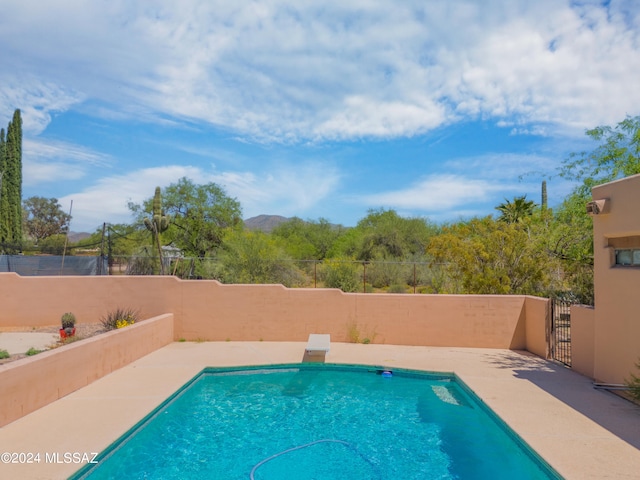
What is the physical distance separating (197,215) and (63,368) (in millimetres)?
22926

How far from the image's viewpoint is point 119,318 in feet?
36.2

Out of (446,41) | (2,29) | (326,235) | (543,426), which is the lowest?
(543,426)

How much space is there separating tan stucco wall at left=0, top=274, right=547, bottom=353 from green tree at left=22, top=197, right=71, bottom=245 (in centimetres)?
5014

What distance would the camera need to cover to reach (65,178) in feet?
91.6

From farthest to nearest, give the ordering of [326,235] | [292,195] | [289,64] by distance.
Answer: [326,235] < [292,195] < [289,64]

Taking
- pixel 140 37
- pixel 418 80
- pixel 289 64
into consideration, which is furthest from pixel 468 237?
pixel 140 37

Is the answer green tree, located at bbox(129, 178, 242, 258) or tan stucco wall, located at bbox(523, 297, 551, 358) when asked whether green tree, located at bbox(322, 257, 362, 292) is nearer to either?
tan stucco wall, located at bbox(523, 297, 551, 358)

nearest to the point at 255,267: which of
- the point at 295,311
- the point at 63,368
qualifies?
the point at 295,311

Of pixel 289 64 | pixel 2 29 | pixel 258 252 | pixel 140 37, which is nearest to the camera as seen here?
pixel 2 29

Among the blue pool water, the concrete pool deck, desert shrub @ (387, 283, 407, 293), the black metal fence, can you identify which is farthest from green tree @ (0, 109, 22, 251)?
the blue pool water

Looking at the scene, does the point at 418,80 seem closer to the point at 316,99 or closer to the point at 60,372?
the point at 316,99

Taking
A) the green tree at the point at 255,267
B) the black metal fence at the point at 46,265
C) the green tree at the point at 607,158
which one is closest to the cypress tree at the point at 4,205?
the black metal fence at the point at 46,265

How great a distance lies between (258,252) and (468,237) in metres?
8.96

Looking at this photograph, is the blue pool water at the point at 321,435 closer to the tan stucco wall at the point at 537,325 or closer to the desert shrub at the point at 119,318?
the tan stucco wall at the point at 537,325
